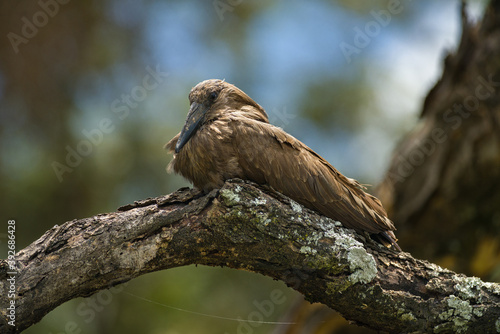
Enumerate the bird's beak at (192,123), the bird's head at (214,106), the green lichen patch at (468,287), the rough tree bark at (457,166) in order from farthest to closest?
the rough tree bark at (457,166) → the bird's head at (214,106) → the bird's beak at (192,123) → the green lichen patch at (468,287)

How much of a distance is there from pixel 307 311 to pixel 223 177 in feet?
10.1

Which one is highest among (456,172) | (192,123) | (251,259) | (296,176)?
(456,172)

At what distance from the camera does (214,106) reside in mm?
4164

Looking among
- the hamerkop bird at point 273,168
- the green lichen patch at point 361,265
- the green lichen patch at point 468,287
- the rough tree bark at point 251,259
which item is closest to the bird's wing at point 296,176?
the hamerkop bird at point 273,168

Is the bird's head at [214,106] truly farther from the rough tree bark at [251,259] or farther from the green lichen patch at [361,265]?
the green lichen patch at [361,265]

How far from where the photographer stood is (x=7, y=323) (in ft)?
9.86

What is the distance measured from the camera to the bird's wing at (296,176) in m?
3.52

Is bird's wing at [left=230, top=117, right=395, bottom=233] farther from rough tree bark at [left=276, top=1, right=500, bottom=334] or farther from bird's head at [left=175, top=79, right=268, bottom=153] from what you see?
rough tree bark at [left=276, top=1, right=500, bottom=334]

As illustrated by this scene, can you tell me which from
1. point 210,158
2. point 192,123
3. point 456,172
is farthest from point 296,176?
point 456,172

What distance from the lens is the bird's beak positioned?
3.85 metres

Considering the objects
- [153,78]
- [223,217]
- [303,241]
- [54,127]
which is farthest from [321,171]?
[54,127]

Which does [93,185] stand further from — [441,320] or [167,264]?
[441,320]

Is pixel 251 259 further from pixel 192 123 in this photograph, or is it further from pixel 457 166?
pixel 457 166

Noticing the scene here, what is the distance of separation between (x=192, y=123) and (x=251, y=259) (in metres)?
1.27
